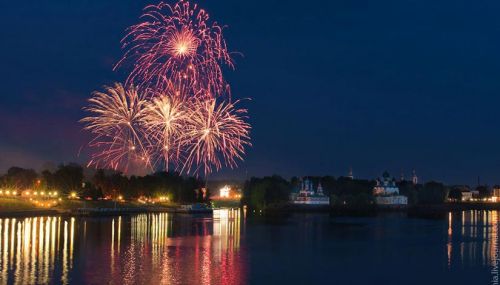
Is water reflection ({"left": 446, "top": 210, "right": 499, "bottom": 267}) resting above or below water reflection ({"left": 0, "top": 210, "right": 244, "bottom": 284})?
below

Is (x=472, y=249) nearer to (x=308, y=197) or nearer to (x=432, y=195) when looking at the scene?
(x=308, y=197)

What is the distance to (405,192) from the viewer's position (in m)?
184

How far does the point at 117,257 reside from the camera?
4078 cm

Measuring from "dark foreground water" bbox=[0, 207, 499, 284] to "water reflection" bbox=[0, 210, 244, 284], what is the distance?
5 centimetres

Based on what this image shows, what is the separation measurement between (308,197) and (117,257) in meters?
127

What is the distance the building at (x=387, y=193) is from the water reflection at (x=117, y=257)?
118576 millimetres

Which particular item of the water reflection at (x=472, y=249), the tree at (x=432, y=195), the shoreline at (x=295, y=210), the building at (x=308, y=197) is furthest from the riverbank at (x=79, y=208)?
the tree at (x=432, y=195)

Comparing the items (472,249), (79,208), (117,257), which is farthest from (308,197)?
(117,257)

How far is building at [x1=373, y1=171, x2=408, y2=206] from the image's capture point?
6811 inches

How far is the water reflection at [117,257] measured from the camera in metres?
32.5

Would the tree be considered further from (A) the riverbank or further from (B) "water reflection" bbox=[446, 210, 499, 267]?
(B) "water reflection" bbox=[446, 210, 499, 267]

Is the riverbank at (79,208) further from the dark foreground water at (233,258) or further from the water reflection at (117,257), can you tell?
the water reflection at (117,257)

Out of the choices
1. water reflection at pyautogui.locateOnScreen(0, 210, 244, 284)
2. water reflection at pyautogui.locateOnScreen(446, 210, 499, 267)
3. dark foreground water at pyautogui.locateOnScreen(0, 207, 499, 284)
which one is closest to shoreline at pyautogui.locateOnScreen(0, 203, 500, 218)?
dark foreground water at pyautogui.locateOnScreen(0, 207, 499, 284)

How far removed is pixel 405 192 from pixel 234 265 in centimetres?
15226
